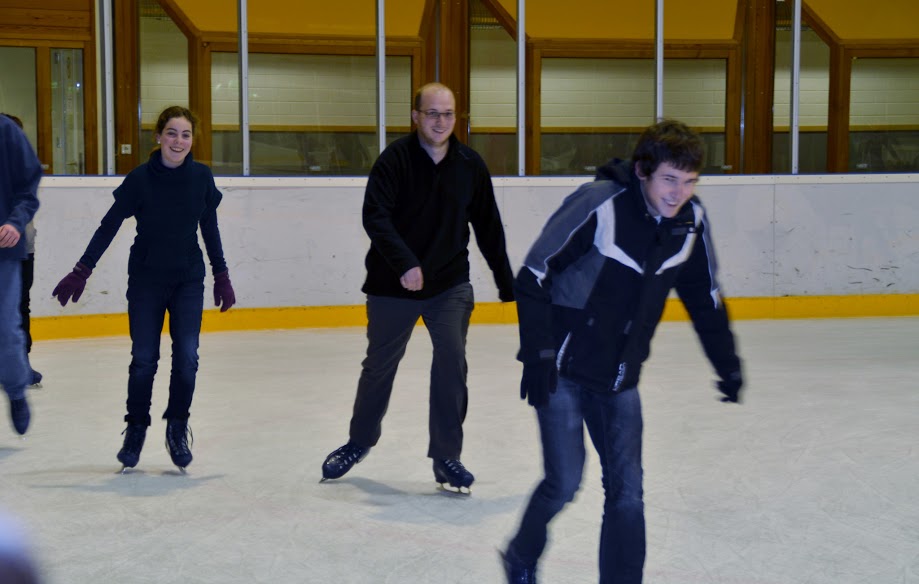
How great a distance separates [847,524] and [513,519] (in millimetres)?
880

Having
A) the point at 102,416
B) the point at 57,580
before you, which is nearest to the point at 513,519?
the point at 57,580

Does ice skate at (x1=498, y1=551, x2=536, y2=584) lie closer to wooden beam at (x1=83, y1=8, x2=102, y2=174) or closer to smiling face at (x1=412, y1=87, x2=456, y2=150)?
smiling face at (x1=412, y1=87, x2=456, y2=150)

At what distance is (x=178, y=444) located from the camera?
370cm

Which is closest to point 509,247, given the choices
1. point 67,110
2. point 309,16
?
point 309,16

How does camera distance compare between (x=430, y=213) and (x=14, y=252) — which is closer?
(x=430, y=213)

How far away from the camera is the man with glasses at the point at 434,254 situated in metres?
3.25

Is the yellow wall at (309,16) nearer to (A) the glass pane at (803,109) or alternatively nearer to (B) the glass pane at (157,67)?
(B) the glass pane at (157,67)

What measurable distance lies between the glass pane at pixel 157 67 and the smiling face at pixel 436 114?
540 cm

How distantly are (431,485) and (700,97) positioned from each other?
667 cm

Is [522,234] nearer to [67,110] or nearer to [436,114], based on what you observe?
[67,110]

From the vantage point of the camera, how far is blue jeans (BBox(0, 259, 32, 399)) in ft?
12.5

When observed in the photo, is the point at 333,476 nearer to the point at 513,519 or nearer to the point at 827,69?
the point at 513,519

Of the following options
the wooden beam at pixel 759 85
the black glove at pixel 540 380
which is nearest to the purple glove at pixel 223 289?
the black glove at pixel 540 380

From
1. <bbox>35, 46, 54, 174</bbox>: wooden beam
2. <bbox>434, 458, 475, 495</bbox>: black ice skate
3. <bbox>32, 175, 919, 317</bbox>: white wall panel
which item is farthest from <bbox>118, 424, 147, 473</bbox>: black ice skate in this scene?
<bbox>35, 46, 54, 174</bbox>: wooden beam
